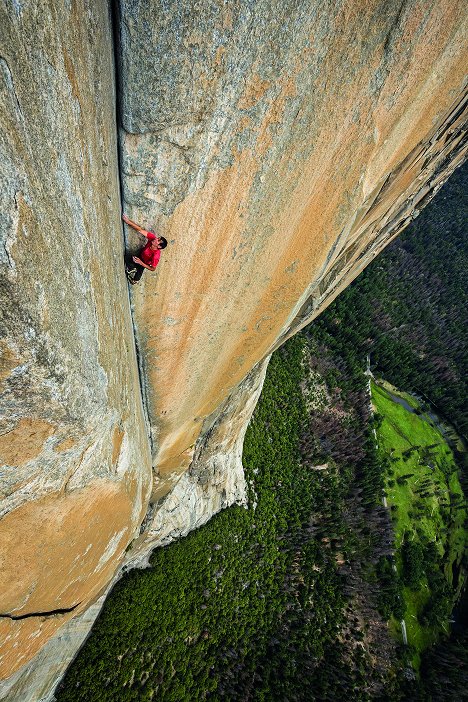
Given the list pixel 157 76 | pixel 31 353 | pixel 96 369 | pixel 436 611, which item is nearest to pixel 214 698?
pixel 96 369

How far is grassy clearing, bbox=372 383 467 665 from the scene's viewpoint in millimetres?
24297

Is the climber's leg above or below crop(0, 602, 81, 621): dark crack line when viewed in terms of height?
above

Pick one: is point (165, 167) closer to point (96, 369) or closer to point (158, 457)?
point (96, 369)

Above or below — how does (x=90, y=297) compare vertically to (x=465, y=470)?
above

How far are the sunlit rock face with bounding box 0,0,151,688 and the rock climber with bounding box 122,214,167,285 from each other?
0.25 meters

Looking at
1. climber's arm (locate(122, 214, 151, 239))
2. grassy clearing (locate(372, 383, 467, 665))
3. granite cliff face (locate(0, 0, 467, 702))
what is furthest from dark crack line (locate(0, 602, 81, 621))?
grassy clearing (locate(372, 383, 467, 665))

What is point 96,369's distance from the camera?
155 inches

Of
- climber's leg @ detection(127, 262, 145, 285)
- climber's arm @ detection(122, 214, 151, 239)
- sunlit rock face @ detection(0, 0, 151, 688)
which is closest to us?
sunlit rock face @ detection(0, 0, 151, 688)

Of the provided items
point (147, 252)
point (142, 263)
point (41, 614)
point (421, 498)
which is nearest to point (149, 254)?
point (147, 252)

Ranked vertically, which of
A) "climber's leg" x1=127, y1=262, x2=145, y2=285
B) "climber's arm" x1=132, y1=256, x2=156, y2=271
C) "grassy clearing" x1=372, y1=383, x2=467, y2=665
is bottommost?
"grassy clearing" x1=372, y1=383, x2=467, y2=665

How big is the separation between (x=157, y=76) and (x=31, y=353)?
2948 mm

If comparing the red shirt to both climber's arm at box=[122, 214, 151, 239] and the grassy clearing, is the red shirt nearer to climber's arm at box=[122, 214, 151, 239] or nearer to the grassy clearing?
climber's arm at box=[122, 214, 151, 239]

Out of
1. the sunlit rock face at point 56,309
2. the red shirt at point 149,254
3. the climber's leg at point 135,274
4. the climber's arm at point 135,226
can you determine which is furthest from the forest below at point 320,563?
the climber's arm at point 135,226

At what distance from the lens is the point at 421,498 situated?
1172 inches
